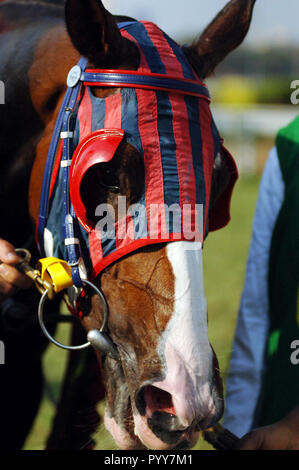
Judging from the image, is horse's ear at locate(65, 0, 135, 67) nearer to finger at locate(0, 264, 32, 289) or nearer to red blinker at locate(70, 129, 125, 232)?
red blinker at locate(70, 129, 125, 232)

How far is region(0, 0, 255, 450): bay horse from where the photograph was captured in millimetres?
1362

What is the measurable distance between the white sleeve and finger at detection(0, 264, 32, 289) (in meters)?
1.05

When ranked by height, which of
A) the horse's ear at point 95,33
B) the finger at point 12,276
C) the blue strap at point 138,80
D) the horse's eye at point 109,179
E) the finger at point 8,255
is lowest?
the finger at point 12,276

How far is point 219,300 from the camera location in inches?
202

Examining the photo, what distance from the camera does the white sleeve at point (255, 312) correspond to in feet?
7.25

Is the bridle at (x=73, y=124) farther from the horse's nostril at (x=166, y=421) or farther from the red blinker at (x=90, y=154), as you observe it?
Answer: the horse's nostril at (x=166, y=421)

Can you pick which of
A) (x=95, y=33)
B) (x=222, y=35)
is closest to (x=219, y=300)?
→ (x=222, y=35)

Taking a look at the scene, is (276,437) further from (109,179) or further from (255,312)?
(109,179)

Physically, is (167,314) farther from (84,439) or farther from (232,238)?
(232,238)

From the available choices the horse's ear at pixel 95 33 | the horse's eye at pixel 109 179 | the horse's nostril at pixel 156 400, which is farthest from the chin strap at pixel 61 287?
the horse's ear at pixel 95 33

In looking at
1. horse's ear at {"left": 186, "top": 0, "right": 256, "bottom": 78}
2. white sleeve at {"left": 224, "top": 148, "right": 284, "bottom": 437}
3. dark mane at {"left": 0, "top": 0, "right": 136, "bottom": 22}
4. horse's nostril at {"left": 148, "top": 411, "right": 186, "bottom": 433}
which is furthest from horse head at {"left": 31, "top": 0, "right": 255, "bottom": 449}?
white sleeve at {"left": 224, "top": 148, "right": 284, "bottom": 437}

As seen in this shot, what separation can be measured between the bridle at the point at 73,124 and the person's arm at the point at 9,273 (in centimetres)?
13

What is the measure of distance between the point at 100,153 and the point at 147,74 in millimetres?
297

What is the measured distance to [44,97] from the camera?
1723 mm
